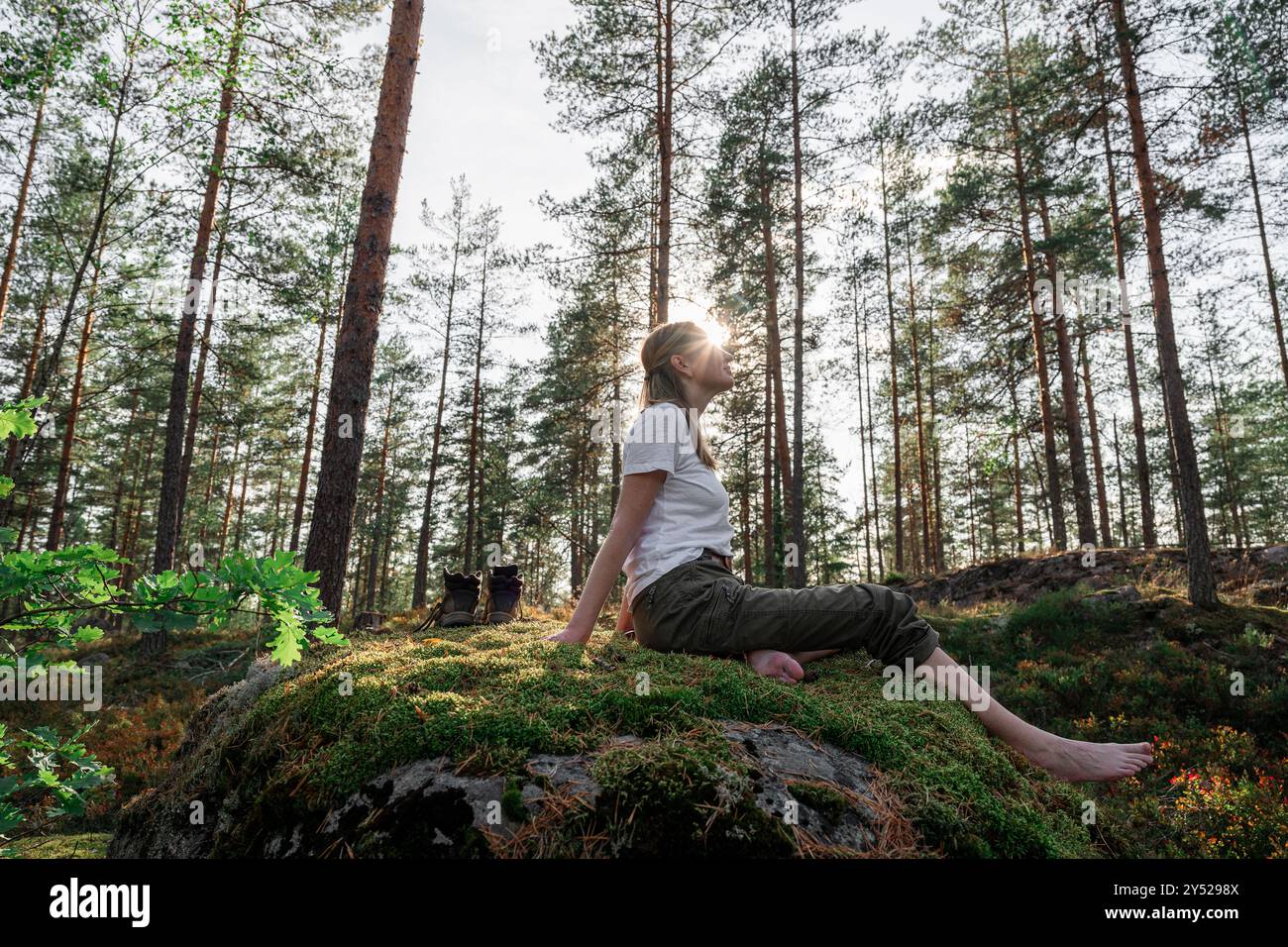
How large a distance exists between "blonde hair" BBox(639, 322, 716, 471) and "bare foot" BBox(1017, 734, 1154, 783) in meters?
2.00

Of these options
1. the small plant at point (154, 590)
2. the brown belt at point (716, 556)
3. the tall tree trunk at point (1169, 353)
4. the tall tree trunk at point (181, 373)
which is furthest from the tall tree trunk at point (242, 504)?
the tall tree trunk at point (1169, 353)

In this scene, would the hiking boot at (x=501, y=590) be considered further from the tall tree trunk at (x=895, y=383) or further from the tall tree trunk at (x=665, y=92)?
the tall tree trunk at (x=895, y=383)

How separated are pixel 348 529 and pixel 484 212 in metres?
19.5

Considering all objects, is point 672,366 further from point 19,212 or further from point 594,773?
point 19,212

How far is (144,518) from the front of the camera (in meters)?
28.8

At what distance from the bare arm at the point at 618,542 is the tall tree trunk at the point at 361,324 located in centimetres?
345

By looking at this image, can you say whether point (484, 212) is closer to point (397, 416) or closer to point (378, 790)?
point (397, 416)

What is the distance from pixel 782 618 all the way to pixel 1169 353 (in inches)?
409

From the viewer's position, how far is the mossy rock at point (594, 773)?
→ 1350 millimetres

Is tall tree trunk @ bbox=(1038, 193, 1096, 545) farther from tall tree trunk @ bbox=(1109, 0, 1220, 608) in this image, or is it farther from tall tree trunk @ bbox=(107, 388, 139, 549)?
tall tree trunk @ bbox=(107, 388, 139, 549)

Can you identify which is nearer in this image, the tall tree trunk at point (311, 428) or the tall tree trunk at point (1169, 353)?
the tall tree trunk at point (1169, 353)

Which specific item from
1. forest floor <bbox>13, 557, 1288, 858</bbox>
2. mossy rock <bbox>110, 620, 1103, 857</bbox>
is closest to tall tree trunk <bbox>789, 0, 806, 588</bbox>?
forest floor <bbox>13, 557, 1288, 858</bbox>

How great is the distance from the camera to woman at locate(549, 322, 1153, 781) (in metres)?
2.51
